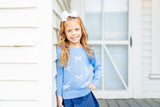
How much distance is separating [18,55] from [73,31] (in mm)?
498

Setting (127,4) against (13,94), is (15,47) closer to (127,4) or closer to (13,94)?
(13,94)

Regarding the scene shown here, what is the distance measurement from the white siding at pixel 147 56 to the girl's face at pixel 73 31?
1849 mm

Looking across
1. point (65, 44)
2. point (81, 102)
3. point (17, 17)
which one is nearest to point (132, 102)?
point (81, 102)

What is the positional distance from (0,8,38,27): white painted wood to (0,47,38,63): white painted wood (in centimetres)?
18

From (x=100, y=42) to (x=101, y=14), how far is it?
1.55 ft

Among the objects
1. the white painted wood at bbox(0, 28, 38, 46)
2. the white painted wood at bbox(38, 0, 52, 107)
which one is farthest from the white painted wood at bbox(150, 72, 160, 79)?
the white painted wood at bbox(0, 28, 38, 46)

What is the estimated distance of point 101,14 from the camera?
3295 millimetres

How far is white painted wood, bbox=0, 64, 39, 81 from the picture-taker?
1.49 metres

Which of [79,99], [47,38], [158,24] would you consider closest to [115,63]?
[158,24]

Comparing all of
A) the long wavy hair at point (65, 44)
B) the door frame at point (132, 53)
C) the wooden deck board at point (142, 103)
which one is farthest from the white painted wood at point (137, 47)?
the long wavy hair at point (65, 44)

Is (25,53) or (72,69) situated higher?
(25,53)

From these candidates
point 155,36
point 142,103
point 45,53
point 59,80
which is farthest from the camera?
point 155,36

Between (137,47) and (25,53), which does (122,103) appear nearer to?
(137,47)

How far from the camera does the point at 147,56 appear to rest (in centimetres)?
326
